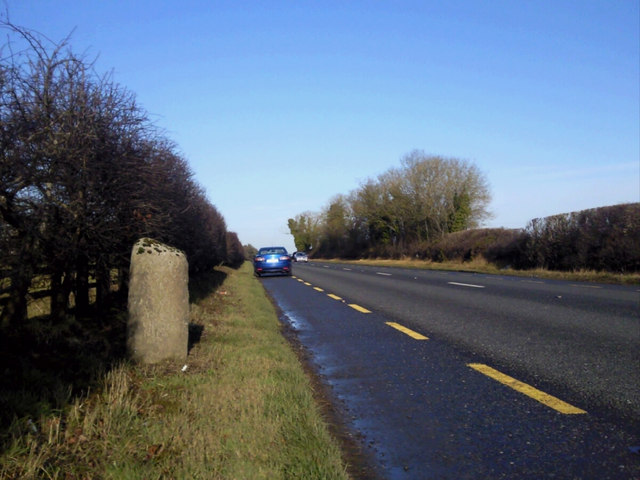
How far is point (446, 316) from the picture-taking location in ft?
33.4

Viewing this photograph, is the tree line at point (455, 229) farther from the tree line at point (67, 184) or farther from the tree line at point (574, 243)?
the tree line at point (67, 184)

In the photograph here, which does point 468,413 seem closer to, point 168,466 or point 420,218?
point 168,466

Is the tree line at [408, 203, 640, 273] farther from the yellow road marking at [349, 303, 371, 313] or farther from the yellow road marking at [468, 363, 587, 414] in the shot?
the yellow road marking at [468, 363, 587, 414]

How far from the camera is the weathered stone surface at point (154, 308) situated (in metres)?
5.44

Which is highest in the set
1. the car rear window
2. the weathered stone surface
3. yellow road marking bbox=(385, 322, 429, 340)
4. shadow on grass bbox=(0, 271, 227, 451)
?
the car rear window

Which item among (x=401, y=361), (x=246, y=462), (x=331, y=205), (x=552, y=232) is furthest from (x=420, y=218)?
(x=246, y=462)

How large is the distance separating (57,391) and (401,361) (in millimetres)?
3689

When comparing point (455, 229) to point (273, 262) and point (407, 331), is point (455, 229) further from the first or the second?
point (407, 331)

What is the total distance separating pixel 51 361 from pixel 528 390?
445cm

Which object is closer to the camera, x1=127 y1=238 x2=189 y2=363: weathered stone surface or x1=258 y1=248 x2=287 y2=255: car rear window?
x1=127 y1=238 x2=189 y2=363: weathered stone surface

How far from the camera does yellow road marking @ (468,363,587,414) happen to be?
14.4 feet

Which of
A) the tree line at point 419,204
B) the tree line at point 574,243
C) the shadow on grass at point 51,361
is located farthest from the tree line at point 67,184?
the tree line at point 419,204

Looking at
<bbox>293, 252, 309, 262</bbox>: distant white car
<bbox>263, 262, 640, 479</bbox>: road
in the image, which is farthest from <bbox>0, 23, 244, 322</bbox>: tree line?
<bbox>293, 252, 309, 262</bbox>: distant white car

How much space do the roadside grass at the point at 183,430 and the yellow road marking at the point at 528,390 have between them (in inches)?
73.5
